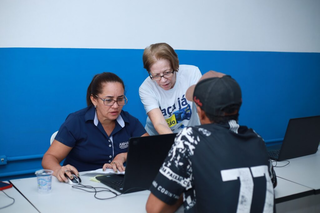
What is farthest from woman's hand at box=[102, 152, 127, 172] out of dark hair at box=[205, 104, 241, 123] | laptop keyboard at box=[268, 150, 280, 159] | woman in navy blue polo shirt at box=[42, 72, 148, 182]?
laptop keyboard at box=[268, 150, 280, 159]

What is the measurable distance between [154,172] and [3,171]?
172 centimetres

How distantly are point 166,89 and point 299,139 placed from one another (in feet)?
3.17

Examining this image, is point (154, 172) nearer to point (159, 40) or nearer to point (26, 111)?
point (26, 111)

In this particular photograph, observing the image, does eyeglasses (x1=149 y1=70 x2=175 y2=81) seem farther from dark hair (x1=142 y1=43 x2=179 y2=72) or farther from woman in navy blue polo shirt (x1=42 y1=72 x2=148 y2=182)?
woman in navy blue polo shirt (x1=42 y1=72 x2=148 y2=182)

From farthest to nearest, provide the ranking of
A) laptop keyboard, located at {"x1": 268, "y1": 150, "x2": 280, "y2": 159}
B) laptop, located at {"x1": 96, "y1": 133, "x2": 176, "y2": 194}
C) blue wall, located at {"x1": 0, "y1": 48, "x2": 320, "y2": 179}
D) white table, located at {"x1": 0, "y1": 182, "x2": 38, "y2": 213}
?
blue wall, located at {"x1": 0, "y1": 48, "x2": 320, "y2": 179} < laptop keyboard, located at {"x1": 268, "y1": 150, "x2": 280, "y2": 159} < laptop, located at {"x1": 96, "y1": 133, "x2": 176, "y2": 194} < white table, located at {"x1": 0, "y1": 182, "x2": 38, "y2": 213}

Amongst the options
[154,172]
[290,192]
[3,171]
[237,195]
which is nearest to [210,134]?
[237,195]

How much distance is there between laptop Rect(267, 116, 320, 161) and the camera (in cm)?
215

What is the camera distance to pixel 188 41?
3.47 metres

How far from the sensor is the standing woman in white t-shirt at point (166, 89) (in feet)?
7.20

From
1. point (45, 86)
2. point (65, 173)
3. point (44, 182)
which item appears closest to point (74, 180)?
point (65, 173)

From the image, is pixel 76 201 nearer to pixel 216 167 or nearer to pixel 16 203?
pixel 16 203

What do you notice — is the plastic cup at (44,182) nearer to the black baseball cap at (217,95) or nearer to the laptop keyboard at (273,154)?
the black baseball cap at (217,95)

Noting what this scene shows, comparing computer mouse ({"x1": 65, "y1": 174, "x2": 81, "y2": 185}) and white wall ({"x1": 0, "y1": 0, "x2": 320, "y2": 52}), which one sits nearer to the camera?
computer mouse ({"x1": 65, "y1": 174, "x2": 81, "y2": 185})

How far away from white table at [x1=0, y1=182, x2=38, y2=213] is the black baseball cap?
0.81m
